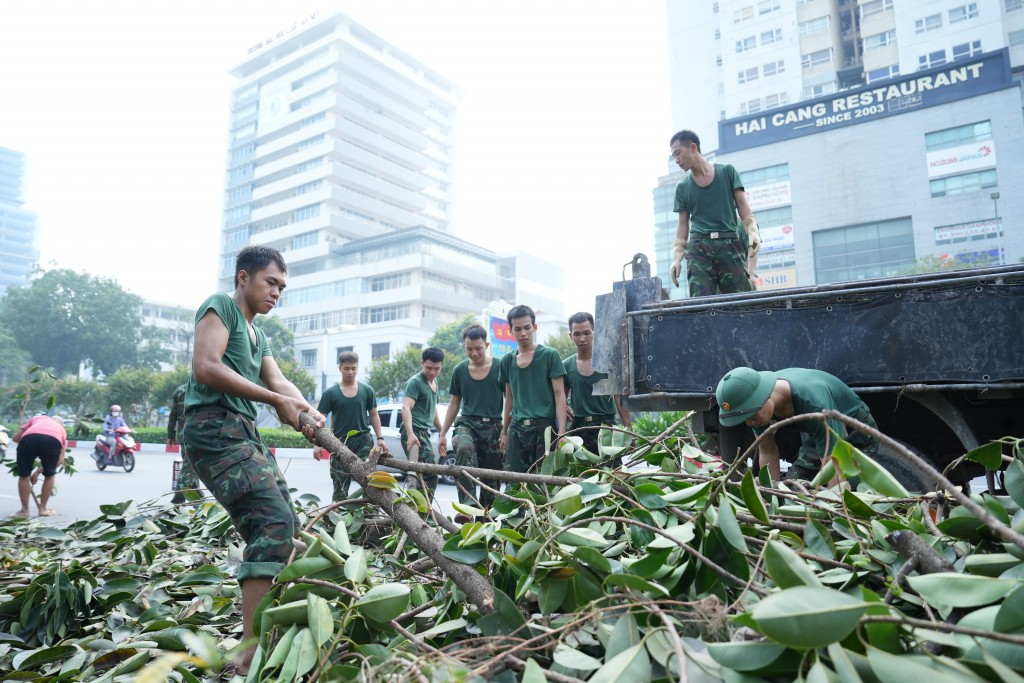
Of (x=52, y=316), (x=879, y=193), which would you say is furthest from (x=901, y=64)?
(x=52, y=316)

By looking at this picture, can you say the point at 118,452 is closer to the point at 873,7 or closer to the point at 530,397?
the point at 530,397

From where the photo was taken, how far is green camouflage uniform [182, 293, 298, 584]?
2270 mm

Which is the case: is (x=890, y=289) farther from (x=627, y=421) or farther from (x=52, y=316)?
(x=52, y=316)

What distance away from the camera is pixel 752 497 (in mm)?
1494

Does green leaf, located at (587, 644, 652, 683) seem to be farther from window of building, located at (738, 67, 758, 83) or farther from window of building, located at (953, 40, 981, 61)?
window of building, located at (738, 67, 758, 83)

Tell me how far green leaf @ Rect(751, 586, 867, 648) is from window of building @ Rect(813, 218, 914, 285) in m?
39.8

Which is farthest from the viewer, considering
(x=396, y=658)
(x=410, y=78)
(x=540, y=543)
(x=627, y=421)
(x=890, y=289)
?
(x=410, y=78)

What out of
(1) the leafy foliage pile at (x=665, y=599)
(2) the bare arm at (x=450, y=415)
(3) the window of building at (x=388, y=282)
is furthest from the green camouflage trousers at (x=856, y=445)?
(3) the window of building at (x=388, y=282)

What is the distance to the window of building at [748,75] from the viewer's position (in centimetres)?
4741

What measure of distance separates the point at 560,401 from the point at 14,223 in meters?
171

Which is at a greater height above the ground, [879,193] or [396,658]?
[879,193]

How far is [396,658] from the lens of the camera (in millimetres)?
1281

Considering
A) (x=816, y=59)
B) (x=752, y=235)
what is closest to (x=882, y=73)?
(x=816, y=59)

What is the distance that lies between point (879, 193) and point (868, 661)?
42.9 m
